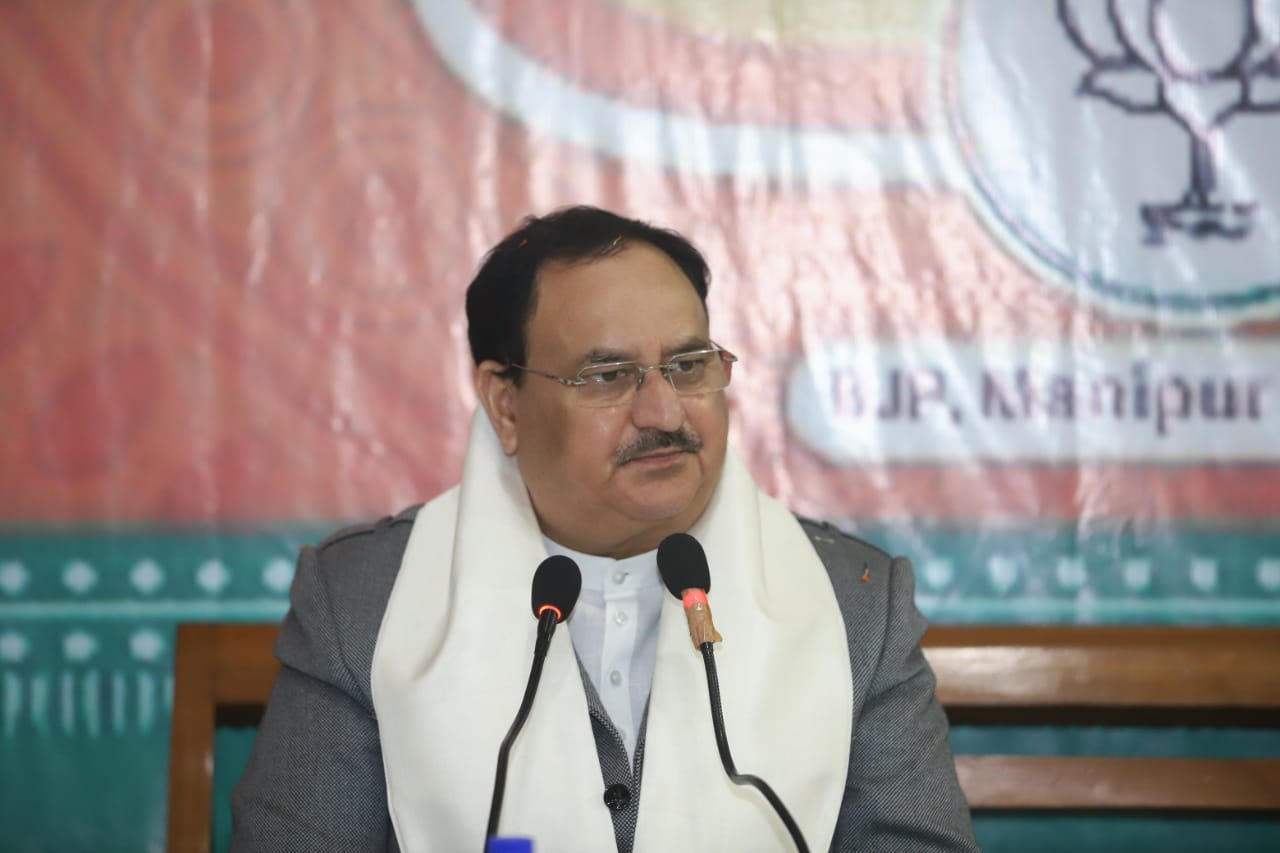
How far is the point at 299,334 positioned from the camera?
2.75 meters

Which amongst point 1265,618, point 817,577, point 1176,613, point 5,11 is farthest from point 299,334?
point 1265,618

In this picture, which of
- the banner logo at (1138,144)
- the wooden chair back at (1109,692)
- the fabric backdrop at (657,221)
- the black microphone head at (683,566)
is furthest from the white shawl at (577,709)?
the banner logo at (1138,144)

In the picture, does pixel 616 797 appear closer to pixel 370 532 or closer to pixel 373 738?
pixel 373 738

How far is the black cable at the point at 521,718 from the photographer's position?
1485 mm

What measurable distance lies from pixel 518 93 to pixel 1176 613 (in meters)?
1.85

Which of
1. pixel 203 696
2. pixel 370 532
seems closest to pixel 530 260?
pixel 370 532

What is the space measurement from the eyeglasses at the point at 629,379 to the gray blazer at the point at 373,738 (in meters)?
0.45

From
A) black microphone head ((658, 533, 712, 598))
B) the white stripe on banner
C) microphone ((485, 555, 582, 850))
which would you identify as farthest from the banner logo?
microphone ((485, 555, 582, 850))

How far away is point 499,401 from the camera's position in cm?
216

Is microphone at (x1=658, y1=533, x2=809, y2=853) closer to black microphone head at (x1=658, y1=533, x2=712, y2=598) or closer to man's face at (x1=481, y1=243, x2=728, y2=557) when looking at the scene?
black microphone head at (x1=658, y1=533, x2=712, y2=598)

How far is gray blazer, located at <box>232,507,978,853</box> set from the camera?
1859 millimetres

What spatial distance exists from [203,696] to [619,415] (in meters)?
1.16

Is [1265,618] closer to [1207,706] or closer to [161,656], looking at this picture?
[1207,706]

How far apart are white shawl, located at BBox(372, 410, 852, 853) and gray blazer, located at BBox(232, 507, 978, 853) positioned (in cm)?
5
